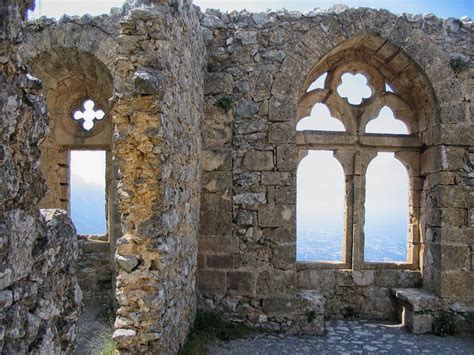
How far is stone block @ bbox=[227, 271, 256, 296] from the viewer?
526cm

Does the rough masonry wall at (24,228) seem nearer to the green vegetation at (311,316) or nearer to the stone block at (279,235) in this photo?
the stone block at (279,235)

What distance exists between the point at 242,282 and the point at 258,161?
4.92ft

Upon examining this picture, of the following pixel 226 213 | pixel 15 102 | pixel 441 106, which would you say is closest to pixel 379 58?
pixel 441 106

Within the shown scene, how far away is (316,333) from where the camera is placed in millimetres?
5238

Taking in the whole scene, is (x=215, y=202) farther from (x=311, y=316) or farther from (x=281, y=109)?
(x=311, y=316)

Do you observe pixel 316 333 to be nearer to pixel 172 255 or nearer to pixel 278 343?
pixel 278 343

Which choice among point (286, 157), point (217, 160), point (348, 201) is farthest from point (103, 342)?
point (348, 201)

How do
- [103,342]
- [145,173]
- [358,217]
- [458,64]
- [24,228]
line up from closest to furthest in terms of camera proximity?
[24,228]
[145,173]
[103,342]
[458,64]
[358,217]

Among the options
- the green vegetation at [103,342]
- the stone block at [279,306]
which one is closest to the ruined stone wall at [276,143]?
the stone block at [279,306]

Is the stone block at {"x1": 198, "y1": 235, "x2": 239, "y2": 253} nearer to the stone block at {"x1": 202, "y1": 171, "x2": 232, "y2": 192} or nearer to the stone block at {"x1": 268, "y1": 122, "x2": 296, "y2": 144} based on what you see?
the stone block at {"x1": 202, "y1": 171, "x2": 232, "y2": 192}

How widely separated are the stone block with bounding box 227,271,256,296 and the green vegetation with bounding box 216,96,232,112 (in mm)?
2031

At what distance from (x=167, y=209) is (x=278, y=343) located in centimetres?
230

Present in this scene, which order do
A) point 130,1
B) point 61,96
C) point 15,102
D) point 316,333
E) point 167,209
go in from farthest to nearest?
1. point 61,96
2. point 316,333
3. point 130,1
4. point 167,209
5. point 15,102

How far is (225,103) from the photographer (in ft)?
17.5
